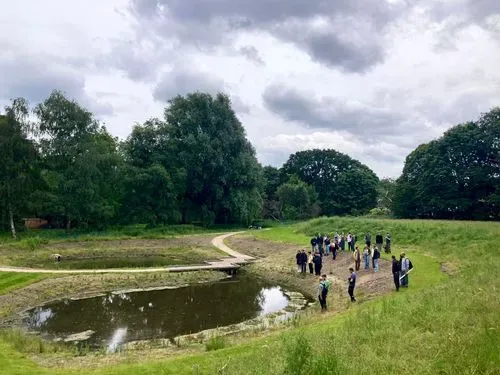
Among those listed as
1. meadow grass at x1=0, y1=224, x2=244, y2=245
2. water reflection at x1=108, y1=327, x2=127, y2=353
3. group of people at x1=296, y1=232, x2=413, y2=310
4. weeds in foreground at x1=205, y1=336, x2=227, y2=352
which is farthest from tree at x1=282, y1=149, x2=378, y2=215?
weeds in foreground at x1=205, y1=336, x2=227, y2=352

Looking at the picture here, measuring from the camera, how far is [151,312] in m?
26.1

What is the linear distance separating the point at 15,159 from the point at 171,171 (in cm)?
2024

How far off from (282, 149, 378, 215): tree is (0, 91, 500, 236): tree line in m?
25.6

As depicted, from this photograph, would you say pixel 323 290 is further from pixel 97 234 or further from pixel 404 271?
pixel 97 234

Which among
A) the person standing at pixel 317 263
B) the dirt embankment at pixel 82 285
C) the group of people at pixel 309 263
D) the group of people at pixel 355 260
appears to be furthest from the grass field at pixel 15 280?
the person standing at pixel 317 263

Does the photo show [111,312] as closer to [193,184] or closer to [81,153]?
[81,153]

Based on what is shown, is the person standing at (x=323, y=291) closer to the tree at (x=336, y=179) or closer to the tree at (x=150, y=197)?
the tree at (x=150, y=197)

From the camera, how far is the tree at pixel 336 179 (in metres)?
102

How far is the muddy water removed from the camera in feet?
73.6

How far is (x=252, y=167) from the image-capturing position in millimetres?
69562

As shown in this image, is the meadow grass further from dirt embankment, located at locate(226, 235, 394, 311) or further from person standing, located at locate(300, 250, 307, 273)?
person standing, located at locate(300, 250, 307, 273)

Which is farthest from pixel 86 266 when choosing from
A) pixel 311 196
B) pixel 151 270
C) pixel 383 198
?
pixel 383 198

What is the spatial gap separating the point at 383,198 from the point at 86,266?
239 feet

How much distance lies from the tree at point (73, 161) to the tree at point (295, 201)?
138 feet
